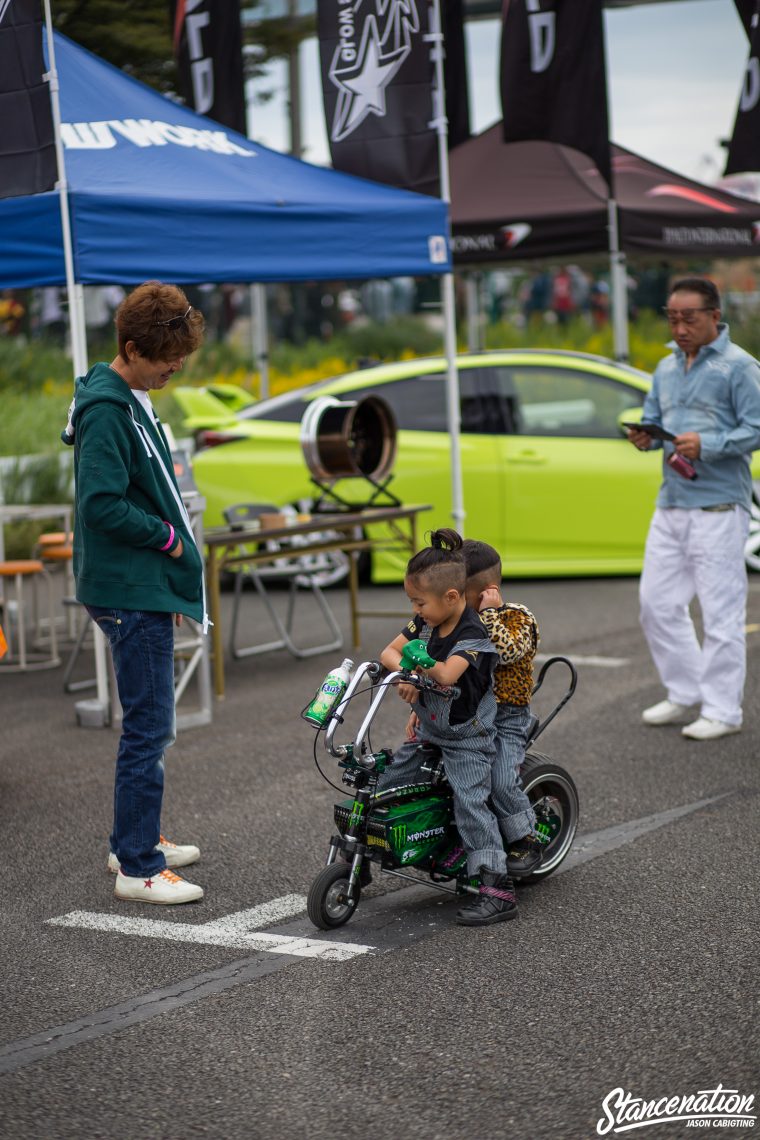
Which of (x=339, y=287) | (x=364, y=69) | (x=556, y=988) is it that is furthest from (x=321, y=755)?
(x=339, y=287)

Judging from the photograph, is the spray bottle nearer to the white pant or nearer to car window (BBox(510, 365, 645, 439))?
the white pant

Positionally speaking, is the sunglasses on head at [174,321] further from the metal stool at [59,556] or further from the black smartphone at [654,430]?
the metal stool at [59,556]

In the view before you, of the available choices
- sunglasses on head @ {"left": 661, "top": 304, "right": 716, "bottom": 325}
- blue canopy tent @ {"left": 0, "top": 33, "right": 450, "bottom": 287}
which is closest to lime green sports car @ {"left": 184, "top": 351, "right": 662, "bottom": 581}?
blue canopy tent @ {"left": 0, "top": 33, "right": 450, "bottom": 287}

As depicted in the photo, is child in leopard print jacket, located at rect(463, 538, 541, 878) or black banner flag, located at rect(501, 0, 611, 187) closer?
child in leopard print jacket, located at rect(463, 538, 541, 878)

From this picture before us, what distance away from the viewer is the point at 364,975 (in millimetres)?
4504

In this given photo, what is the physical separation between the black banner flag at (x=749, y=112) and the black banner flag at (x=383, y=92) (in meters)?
2.68

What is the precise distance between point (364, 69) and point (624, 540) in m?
4.10

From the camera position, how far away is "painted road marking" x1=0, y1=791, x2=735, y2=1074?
4.10 metres

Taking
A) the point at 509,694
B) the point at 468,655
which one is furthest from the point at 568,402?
the point at 468,655

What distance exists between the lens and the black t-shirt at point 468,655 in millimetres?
4812

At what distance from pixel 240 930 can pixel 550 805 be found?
113 cm

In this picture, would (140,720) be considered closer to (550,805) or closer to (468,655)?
(468,655)

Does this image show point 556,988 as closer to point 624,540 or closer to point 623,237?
point 624,540

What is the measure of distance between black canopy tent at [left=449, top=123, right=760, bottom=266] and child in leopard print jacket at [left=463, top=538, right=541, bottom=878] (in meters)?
8.76
